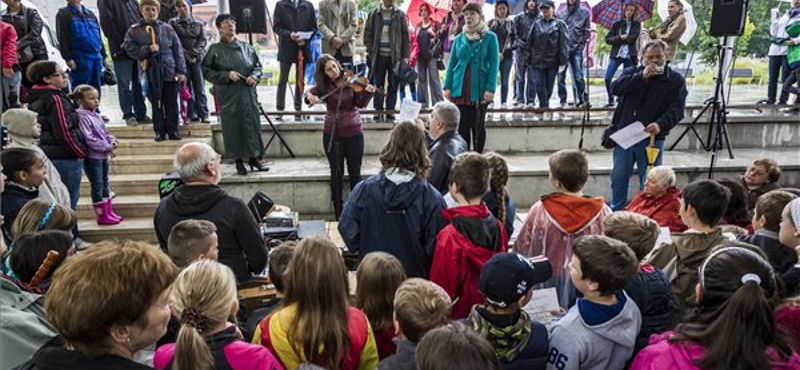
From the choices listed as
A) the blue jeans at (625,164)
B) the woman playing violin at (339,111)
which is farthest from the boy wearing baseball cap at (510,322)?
the blue jeans at (625,164)

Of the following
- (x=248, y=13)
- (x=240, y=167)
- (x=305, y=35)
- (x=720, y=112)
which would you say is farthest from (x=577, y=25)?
(x=240, y=167)

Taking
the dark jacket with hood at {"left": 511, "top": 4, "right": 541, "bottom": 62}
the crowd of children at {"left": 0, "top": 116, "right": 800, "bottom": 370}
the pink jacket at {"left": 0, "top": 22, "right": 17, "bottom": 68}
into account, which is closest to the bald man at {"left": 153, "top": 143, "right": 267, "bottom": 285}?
the crowd of children at {"left": 0, "top": 116, "right": 800, "bottom": 370}

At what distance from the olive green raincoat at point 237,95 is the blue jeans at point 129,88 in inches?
50.2

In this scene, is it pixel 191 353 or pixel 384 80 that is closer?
pixel 191 353

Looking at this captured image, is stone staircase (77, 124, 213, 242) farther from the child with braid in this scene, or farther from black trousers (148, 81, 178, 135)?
the child with braid

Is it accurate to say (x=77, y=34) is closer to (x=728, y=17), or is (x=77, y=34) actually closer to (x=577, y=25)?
(x=577, y=25)

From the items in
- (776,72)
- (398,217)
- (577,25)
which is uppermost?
(577,25)

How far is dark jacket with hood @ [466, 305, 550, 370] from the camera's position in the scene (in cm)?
→ 191

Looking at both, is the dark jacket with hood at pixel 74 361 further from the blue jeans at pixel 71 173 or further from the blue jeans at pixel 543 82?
the blue jeans at pixel 543 82

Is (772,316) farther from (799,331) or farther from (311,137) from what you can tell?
(311,137)

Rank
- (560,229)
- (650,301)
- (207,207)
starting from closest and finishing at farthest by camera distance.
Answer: (650,301) → (207,207) → (560,229)

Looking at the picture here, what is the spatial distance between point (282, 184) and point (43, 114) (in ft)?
7.42

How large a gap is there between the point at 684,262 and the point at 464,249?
1.02 m

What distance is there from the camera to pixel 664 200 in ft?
12.8
